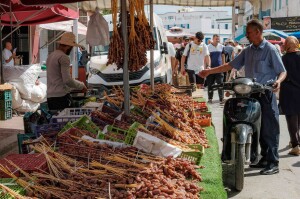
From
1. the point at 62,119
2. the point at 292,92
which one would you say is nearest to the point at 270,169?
the point at 292,92

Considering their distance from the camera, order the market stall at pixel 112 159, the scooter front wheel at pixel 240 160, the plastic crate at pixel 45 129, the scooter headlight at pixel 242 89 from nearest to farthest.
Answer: the market stall at pixel 112 159, the plastic crate at pixel 45 129, the scooter front wheel at pixel 240 160, the scooter headlight at pixel 242 89

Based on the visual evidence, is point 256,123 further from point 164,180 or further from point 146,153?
point 164,180

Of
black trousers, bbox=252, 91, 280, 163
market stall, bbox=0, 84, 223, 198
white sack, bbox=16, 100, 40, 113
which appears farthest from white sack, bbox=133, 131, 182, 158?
white sack, bbox=16, 100, 40, 113

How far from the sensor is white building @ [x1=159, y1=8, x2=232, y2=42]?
79.1 metres

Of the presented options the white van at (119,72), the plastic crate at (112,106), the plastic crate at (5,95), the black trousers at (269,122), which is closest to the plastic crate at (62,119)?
the plastic crate at (112,106)

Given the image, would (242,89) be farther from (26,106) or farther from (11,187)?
(26,106)

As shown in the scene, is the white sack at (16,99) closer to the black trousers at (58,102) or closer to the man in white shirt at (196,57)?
the man in white shirt at (196,57)

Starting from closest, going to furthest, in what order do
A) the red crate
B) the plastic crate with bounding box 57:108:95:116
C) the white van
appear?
1. the red crate
2. the plastic crate with bounding box 57:108:95:116
3. the white van

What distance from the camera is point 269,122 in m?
6.54

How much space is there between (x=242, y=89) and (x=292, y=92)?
2648 mm

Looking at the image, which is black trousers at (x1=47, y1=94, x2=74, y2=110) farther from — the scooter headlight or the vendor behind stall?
the scooter headlight

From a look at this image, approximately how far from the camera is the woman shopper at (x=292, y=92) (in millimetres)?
8234

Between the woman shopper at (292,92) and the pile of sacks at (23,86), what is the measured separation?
7101 millimetres

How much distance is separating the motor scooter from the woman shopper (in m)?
2.20
